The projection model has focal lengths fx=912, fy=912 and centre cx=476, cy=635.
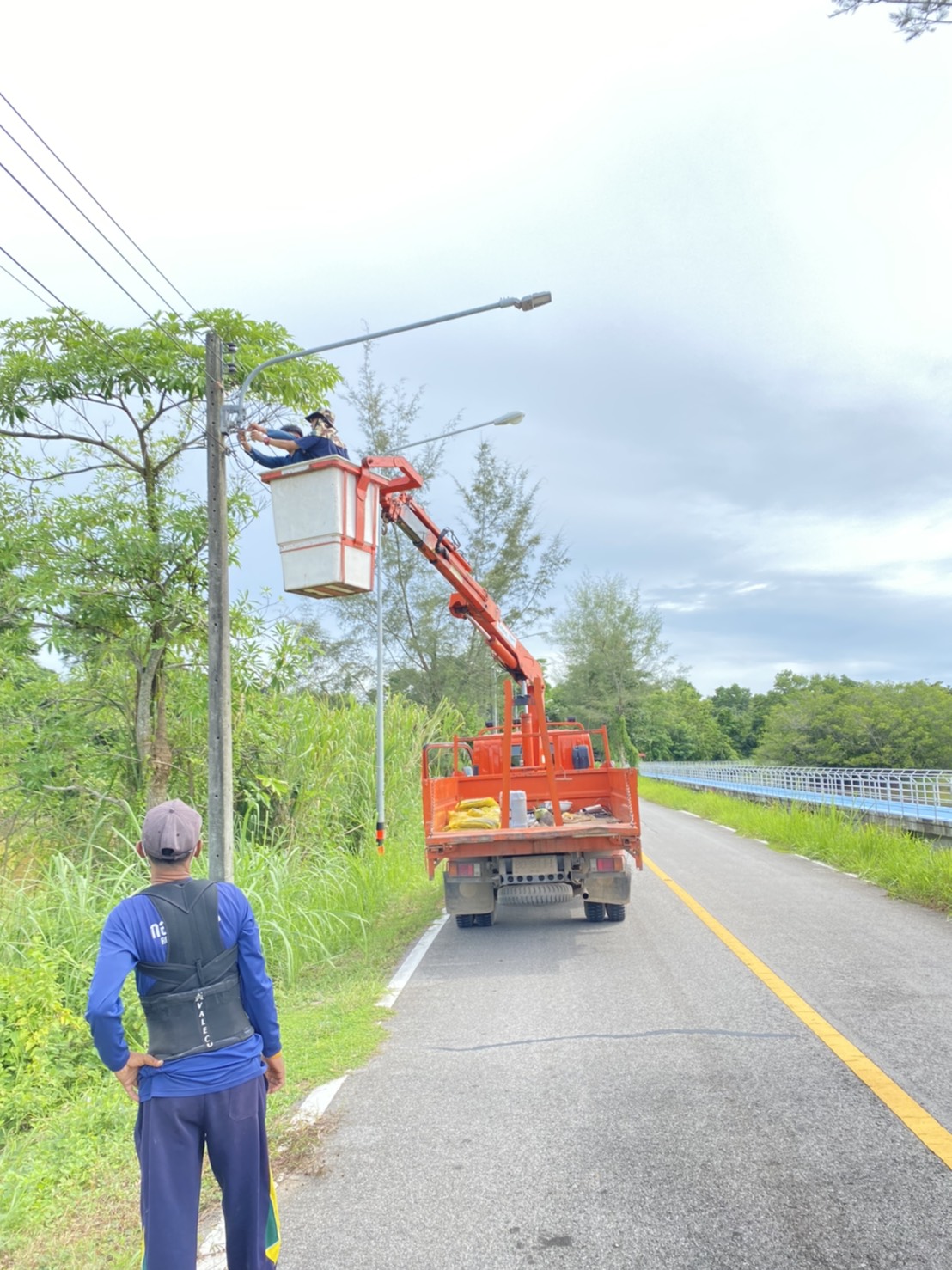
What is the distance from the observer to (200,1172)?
293 centimetres

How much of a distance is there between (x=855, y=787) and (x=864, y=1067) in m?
22.2

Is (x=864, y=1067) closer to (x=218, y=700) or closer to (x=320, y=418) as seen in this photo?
(x=218, y=700)

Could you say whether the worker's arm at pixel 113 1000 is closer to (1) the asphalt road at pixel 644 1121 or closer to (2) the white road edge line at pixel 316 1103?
(1) the asphalt road at pixel 644 1121

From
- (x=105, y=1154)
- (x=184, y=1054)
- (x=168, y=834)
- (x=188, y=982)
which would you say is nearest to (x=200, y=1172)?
(x=184, y=1054)

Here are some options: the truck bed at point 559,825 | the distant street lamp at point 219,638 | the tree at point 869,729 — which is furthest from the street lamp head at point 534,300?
the tree at point 869,729

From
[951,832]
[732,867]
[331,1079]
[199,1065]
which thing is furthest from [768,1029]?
[951,832]

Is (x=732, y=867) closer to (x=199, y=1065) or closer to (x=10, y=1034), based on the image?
(x=10, y=1034)

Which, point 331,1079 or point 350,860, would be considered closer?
point 331,1079

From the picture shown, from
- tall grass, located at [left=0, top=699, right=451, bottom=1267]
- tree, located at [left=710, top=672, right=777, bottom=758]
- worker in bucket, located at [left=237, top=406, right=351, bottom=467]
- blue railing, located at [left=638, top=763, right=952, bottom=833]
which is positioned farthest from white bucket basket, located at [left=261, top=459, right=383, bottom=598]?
tree, located at [left=710, top=672, right=777, bottom=758]

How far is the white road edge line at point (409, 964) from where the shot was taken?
6999 mm

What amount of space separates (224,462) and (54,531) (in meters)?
2.29

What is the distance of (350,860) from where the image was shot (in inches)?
464

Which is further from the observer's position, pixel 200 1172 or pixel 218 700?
pixel 218 700

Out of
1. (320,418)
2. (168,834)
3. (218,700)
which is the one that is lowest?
(168,834)
